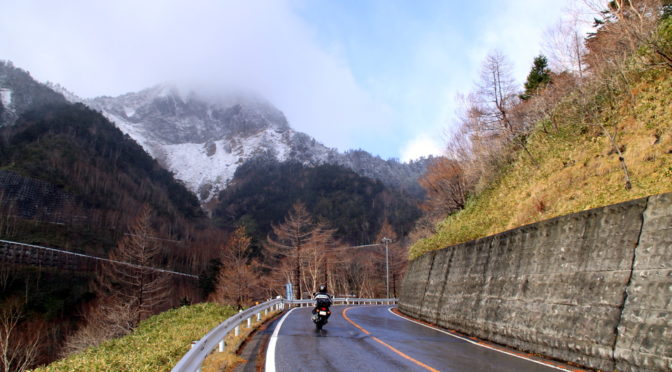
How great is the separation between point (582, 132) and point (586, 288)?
11641 mm

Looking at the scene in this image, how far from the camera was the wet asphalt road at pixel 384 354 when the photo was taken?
7620 millimetres

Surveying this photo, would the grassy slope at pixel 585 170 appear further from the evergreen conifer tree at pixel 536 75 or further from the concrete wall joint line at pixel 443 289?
the evergreen conifer tree at pixel 536 75

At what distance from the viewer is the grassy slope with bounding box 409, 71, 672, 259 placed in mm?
10617

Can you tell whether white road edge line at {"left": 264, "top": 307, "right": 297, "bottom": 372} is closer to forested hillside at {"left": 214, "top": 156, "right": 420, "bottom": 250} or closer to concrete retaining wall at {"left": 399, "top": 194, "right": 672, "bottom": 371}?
concrete retaining wall at {"left": 399, "top": 194, "right": 672, "bottom": 371}

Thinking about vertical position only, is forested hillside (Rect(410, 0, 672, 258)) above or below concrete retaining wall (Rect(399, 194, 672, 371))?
above

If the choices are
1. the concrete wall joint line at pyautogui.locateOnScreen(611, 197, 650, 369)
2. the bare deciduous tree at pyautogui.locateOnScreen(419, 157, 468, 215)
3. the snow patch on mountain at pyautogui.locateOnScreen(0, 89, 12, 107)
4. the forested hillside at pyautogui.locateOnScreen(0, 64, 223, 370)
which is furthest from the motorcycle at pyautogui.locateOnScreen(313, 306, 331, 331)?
the snow patch on mountain at pyautogui.locateOnScreen(0, 89, 12, 107)

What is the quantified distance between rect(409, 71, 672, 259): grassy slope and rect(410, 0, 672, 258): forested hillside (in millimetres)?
46

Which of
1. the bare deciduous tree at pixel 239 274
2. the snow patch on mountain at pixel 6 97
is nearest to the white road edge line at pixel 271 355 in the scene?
the bare deciduous tree at pixel 239 274

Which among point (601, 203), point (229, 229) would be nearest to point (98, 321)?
point (601, 203)

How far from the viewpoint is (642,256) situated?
A: 23.3 ft

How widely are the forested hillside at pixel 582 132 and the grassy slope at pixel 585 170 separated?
0.05 m

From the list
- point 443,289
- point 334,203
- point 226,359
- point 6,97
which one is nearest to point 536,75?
point 443,289

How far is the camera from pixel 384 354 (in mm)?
→ 9016

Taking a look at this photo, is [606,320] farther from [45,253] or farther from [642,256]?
[45,253]
